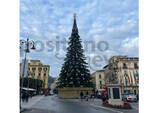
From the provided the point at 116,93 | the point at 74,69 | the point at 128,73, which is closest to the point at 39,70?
the point at 128,73

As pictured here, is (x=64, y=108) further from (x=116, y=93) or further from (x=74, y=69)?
(x=74, y=69)

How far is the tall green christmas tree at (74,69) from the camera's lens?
3052cm

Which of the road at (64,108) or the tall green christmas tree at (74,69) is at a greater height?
the tall green christmas tree at (74,69)

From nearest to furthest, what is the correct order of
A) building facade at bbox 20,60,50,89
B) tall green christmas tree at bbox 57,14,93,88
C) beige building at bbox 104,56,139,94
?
tall green christmas tree at bbox 57,14,93,88 → beige building at bbox 104,56,139,94 → building facade at bbox 20,60,50,89

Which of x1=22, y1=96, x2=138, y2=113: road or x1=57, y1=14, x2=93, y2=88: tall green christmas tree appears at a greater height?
x1=57, y1=14, x2=93, y2=88: tall green christmas tree

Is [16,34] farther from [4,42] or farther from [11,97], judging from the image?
[11,97]

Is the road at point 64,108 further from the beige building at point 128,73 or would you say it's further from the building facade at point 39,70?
the building facade at point 39,70

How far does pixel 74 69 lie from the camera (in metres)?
31.6

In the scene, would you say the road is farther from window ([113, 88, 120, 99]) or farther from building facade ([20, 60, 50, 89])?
building facade ([20, 60, 50, 89])

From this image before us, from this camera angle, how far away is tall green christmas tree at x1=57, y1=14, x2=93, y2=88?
100 ft

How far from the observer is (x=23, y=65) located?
1162cm

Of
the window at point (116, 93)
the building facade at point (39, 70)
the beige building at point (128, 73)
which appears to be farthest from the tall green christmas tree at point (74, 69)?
the building facade at point (39, 70)

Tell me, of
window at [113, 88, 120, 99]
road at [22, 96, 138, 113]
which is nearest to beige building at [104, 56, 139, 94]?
window at [113, 88, 120, 99]
